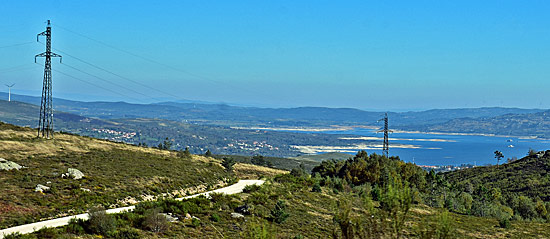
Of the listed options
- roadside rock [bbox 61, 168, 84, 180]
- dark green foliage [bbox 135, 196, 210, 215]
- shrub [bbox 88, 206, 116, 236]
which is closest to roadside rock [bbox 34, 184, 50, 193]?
roadside rock [bbox 61, 168, 84, 180]

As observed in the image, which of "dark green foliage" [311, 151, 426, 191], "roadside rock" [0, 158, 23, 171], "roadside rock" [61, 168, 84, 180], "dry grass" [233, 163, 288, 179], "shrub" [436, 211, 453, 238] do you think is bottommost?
"dry grass" [233, 163, 288, 179]

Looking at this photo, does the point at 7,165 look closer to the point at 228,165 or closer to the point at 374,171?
the point at 228,165

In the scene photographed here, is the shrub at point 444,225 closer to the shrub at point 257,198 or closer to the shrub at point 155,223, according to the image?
the shrub at point 155,223

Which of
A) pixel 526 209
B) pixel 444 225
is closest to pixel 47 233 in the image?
pixel 444 225

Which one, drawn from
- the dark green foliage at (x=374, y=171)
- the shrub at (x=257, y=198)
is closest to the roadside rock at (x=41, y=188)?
the shrub at (x=257, y=198)

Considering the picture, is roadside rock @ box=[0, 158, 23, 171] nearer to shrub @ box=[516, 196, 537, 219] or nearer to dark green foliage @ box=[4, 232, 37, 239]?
dark green foliage @ box=[4, 232, 37, 239]

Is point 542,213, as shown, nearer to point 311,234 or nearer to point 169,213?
point 311,234
